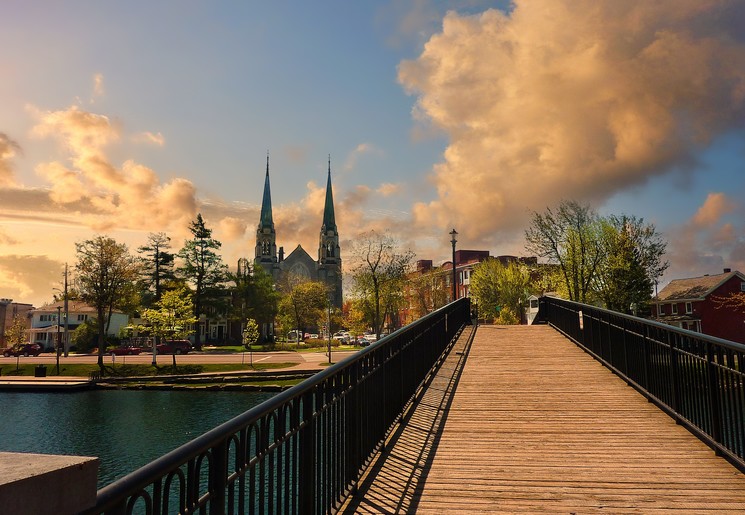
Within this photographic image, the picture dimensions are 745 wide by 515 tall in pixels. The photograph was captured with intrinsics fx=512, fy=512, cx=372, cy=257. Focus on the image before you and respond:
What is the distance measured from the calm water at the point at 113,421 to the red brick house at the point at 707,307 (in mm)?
44627

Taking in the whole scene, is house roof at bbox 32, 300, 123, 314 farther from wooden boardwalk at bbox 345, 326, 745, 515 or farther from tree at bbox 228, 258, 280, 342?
wooden boardwalk at bbox 345, 326, 745, 515

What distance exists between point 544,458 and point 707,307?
60845 millimetres

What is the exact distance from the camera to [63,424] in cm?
2769

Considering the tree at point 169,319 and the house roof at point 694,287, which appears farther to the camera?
the house roof at point 694,287

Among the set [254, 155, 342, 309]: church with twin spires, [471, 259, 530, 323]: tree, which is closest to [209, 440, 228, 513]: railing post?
[471, 259, 530, 323]: tree

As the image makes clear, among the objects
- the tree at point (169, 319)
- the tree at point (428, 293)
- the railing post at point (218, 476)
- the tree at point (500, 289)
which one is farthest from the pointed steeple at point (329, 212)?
the railing post at point (218, 476)

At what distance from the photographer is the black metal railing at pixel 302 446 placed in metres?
1.99

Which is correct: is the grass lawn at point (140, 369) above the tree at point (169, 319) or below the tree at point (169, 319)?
below

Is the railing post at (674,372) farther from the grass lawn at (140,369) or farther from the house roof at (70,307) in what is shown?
the house roof at (70,307)

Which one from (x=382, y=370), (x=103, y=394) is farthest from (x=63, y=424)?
(x=382, y=370)

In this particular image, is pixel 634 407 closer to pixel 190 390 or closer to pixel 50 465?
pixel 50 465

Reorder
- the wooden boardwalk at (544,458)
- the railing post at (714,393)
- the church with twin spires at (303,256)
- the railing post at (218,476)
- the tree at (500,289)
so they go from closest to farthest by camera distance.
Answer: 1. the railing post at (218,476)
2. the wooden boardwalk at (544,458)
3. the railing post at (714,393)
4. the tree at (500,289)
5. the church with twin spires at (303,256)

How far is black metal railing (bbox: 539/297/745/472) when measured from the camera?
5.12 meters

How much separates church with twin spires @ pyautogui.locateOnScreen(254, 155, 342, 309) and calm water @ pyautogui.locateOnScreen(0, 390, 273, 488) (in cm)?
7780
